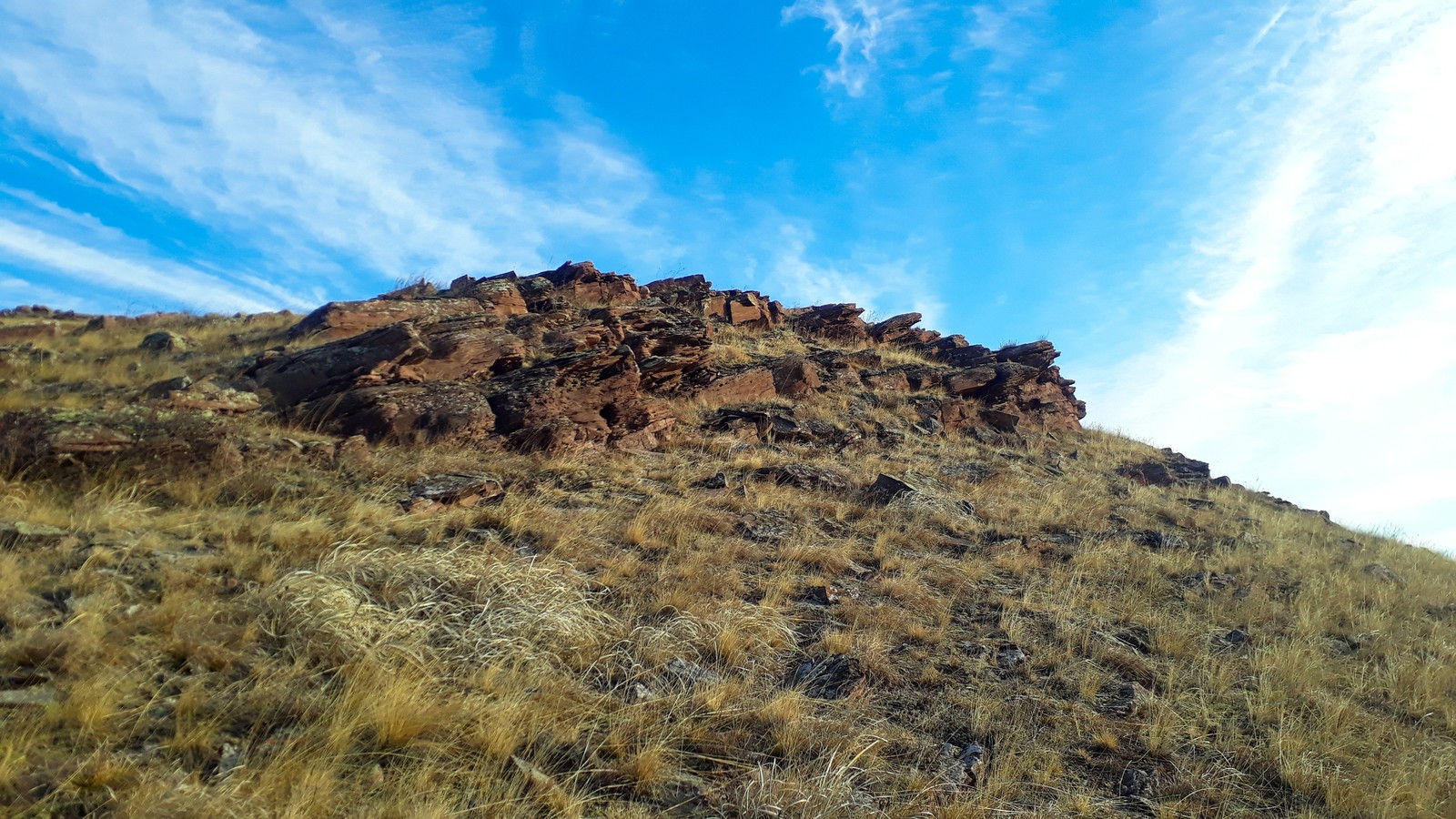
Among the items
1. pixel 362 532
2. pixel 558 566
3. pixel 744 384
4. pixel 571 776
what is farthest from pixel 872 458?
pixel 571 776

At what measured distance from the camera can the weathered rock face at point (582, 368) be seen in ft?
32.2

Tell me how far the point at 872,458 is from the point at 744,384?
11.5 feet

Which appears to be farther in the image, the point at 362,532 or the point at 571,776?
the point at 362,532

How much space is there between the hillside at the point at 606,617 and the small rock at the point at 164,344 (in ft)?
2.26

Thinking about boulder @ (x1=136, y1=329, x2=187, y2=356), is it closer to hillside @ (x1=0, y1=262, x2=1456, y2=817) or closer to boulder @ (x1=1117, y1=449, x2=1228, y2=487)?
hillside @ (x1=0, y1=262, x2=1456, y2=817)

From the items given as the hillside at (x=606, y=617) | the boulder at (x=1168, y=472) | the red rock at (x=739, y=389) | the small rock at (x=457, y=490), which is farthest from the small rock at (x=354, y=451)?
the boulder at (x=1168, y=472)

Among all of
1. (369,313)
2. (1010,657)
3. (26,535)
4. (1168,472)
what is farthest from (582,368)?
(1168,472)

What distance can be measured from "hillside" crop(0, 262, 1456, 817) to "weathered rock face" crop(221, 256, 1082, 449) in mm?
88

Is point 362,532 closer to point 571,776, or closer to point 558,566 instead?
point 558,566

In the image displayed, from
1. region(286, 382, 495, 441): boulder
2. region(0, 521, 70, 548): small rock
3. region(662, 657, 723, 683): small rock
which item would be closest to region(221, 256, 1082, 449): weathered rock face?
region(286, 382, 495, 441): boulder

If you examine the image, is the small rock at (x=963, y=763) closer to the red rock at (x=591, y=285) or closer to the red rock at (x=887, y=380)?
the red rock at (x=887, y=380)

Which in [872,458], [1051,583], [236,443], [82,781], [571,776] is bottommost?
[82,781]

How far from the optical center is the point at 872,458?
12.5 metres

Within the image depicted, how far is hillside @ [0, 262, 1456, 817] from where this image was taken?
12.1 feet
